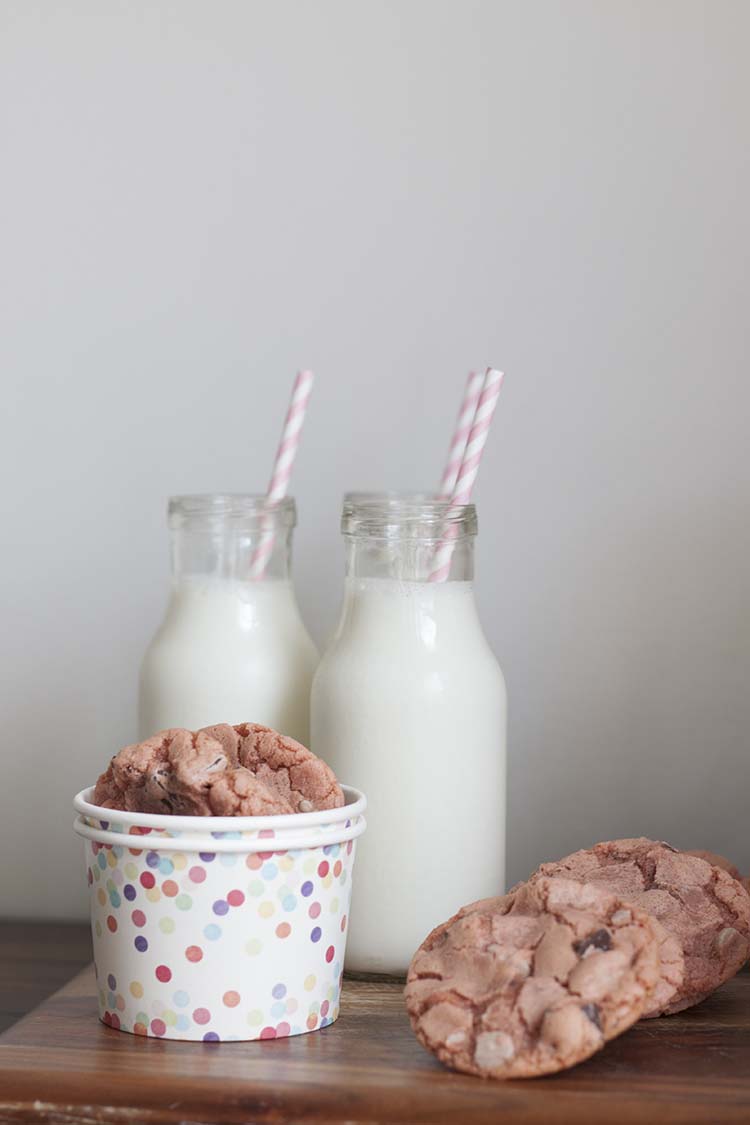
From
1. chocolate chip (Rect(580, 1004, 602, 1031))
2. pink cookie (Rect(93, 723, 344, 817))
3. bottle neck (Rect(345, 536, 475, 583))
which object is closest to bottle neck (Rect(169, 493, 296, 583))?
bottle neck (Rect(345, 536, 475, 583))

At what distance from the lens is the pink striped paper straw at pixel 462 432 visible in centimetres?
109

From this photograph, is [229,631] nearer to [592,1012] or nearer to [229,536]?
[229,536]

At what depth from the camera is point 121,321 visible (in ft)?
4.11

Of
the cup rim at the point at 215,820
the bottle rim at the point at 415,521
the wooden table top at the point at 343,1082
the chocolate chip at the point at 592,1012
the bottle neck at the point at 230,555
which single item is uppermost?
the bottle rim at the point at 415,521

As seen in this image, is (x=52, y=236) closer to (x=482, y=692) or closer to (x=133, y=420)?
(x=133, y=420)

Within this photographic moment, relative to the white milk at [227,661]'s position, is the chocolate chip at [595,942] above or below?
below

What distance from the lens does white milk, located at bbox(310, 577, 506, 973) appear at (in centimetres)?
96

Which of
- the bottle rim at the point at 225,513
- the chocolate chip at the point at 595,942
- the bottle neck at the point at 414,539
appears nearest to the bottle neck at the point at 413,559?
the bottle neck at the point at 414,539

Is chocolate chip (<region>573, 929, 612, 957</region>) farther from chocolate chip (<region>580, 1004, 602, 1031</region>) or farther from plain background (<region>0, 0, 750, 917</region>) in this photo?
plain background (<region>0, 0, 750, 917</region>)

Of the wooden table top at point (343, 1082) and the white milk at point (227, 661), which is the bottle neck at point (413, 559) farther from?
the wooden table top at point (343, 1082)

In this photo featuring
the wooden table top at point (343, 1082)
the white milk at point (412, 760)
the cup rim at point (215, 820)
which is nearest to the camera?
the wooden table top at point (343, 1082)

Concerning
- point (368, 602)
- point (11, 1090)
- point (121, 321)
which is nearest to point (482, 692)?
point (368, 602)

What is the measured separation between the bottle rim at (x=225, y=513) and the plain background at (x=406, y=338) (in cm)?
14

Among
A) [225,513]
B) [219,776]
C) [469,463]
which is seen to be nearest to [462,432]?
[469,463]
